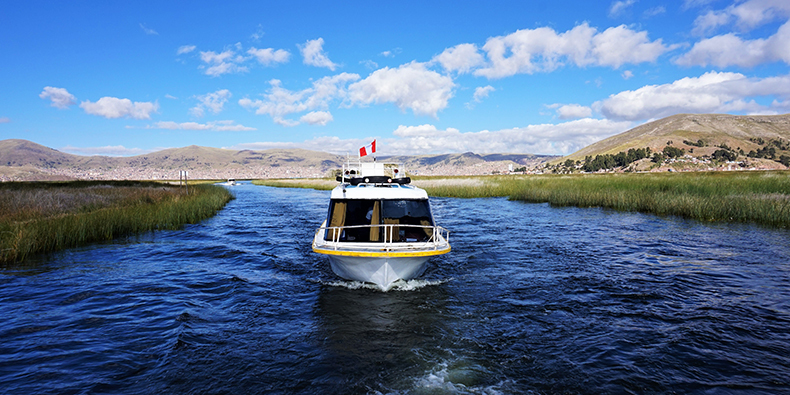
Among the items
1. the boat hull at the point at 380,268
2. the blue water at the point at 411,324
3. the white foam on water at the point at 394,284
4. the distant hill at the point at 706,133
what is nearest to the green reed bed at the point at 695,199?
the blue water at the point at 411,324

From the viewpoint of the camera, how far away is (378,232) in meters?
10.9

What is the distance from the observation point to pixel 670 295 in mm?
10086

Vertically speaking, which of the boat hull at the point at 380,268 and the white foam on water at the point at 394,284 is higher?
the boat hull at the point at 380,268

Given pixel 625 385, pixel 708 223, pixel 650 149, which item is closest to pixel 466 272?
pixel 625 385

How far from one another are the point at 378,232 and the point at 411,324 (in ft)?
10.8

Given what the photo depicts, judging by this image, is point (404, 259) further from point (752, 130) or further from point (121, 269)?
point (752, 130)

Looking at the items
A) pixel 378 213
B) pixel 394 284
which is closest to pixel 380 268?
pixel 394 284

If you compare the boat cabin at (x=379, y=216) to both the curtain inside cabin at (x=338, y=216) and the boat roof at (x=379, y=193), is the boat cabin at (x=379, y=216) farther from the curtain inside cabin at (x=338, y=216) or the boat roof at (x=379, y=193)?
the boat roof at (x=379, y=193)

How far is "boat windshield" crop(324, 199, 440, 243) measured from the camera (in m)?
11.3

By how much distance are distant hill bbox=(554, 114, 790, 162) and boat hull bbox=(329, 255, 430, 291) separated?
128 m

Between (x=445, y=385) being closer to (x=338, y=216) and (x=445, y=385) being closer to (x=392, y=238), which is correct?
(x=392, y=238)

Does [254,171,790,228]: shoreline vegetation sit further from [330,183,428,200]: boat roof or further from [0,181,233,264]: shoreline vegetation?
[0,181,233,264]: shoreline vegetation

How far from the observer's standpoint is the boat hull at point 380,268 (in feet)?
31.0

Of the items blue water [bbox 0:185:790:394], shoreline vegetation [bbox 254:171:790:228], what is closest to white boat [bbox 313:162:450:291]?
blue water [bbox 0:185:790:394]
